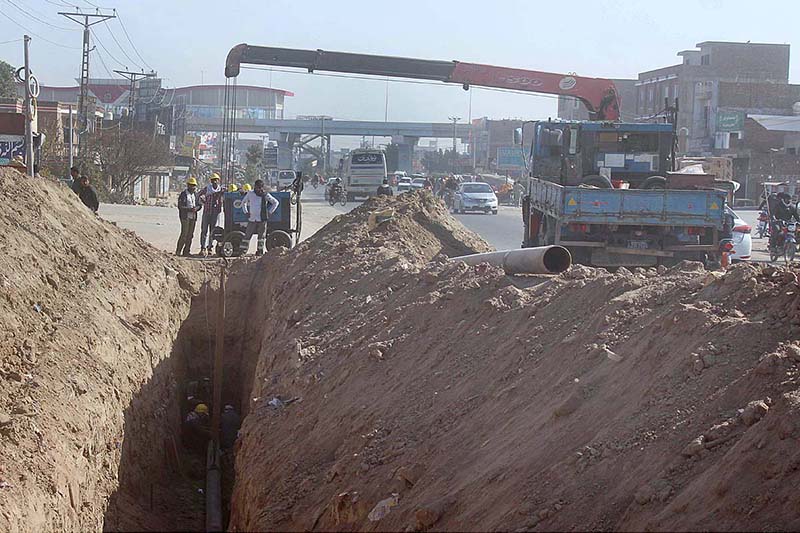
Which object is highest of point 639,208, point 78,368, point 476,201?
point 639,208

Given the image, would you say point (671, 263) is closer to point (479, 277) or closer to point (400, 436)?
point (479, 277)

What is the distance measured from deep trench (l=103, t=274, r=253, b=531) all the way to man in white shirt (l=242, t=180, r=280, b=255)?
12.3 ft

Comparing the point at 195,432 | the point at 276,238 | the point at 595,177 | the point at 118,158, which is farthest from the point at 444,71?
the point at 118,158

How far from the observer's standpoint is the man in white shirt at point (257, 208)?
63.5 feet

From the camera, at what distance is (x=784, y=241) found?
2239cm

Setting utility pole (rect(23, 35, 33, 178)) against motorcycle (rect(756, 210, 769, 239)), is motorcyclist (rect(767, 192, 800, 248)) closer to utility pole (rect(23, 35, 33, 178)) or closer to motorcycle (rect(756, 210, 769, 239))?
motorcycle (rect(756, 210, 769, 239))

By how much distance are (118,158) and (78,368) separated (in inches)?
1354

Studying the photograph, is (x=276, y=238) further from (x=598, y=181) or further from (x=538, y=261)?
(x=538, y=261)

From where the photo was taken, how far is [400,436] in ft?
23.7

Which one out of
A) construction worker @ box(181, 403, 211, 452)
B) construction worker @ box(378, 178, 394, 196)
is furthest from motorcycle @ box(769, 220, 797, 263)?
construction worker @ box(181, 403, 211, 452)

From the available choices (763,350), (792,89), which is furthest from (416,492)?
(792,89)

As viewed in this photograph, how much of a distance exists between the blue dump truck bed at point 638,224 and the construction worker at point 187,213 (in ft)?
25.8

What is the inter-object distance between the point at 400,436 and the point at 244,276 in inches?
426

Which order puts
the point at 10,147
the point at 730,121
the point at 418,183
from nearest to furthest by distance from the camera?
the point at 10,147, the point at 418,183, the point at 730,121
